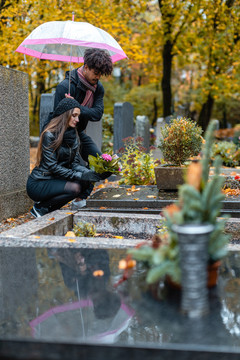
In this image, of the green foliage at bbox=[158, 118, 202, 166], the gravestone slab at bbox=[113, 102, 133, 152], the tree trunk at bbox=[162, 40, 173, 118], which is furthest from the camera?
the tree trunk at bbox=[162, 40, 173, 118]

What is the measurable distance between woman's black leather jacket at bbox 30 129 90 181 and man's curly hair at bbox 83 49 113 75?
923 millimetres

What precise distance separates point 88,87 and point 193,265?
Answer: 3923 mm

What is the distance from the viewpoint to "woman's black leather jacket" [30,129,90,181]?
14.7 feet

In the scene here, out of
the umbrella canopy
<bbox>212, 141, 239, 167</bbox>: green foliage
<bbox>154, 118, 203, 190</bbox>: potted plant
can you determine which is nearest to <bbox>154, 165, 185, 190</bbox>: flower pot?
<bbox>154, 118, 203, 190</bbox>: potted plant

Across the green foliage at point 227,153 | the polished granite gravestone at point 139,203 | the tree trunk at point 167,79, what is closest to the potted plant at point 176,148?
the polished granite gravestone at point 139,203

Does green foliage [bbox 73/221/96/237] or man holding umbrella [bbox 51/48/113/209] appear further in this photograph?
man holding umbrella [bbox 51/48/113/209]

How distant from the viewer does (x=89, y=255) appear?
274 centimetres

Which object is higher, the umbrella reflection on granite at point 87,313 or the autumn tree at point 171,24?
the autumn tree at point 171,24

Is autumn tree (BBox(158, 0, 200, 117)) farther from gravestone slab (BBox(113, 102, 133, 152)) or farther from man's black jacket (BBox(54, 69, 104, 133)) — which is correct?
man's black jacket (BBox(54, 69, 104, 133))

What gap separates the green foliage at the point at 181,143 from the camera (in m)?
5.44

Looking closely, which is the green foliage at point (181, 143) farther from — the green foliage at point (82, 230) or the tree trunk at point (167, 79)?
the tree trunk at point (167, 79)

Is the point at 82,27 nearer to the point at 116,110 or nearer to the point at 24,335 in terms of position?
the point at 116,110

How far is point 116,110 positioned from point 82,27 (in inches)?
144

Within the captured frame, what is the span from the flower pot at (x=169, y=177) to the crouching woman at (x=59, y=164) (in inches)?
36.7
